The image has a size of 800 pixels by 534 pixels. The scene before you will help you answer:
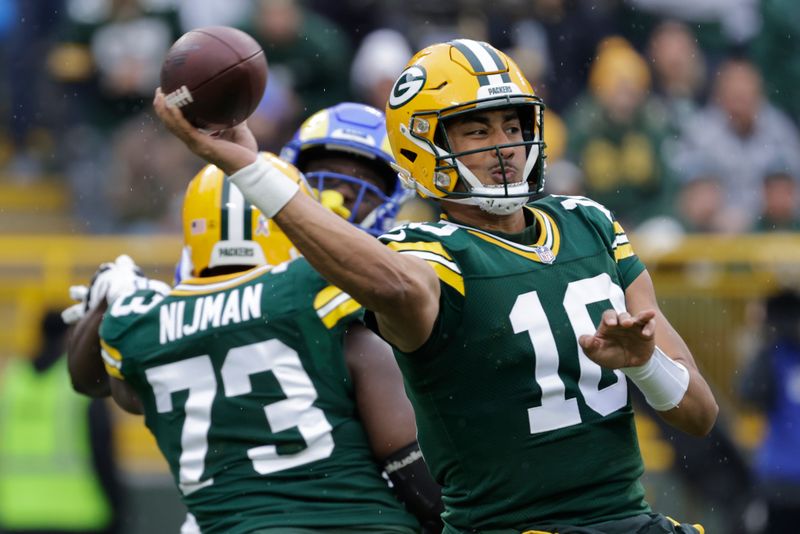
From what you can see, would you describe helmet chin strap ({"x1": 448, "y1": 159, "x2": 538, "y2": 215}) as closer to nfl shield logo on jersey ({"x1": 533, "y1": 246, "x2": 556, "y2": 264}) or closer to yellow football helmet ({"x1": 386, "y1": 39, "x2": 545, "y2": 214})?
yellow football helmet ({"x1": 386, "y1": 39, "x2": 545, "y2": 214})

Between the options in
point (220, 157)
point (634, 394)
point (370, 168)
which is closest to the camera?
point (220, 157)

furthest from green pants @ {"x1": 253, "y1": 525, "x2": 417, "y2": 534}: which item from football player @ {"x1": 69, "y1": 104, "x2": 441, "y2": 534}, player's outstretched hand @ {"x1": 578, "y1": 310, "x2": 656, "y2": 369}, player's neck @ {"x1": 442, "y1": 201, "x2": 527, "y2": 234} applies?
player's outstretched hand @ {"x1": 578, "y1": 310, "x2": 656, "y2": 369}

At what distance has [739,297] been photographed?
955 cm

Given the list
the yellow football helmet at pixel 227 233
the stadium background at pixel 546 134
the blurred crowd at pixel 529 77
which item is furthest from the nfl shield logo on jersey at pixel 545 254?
the blurred crowd at pixel 529 77

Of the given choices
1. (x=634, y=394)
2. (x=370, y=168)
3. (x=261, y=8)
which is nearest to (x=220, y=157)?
(x=370, y=168)

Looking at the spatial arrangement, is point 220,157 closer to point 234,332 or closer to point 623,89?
point 234,332

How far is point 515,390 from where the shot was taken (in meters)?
3.41

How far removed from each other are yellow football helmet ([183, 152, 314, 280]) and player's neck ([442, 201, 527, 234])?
93 centimetres

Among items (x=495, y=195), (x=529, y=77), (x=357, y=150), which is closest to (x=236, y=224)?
(x=357, y=150)

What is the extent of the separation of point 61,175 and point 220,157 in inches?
322

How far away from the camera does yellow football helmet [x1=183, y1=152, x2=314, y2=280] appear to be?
4543mm

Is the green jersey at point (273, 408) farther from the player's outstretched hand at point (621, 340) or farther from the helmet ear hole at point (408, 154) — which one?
the player's outstretched hand at point (621, 340)

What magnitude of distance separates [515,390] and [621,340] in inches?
12.8

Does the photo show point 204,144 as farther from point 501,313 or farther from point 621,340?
point 621,340
